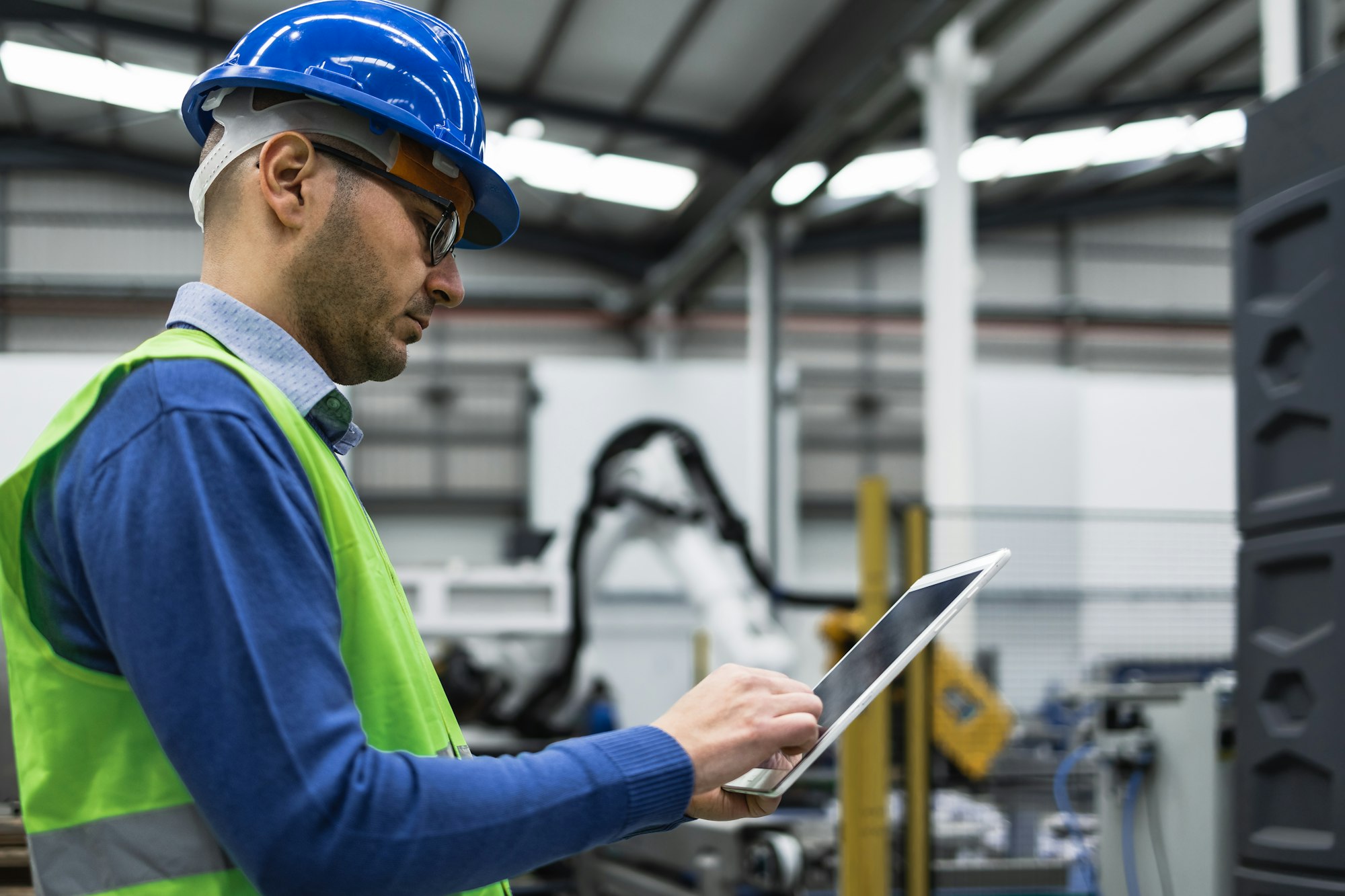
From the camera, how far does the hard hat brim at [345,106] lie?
3.47ft

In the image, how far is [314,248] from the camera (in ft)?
3.51

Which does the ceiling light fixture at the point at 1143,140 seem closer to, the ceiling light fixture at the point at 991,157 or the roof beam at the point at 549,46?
the ceiling light fixture at the point at 991,157

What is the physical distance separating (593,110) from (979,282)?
7.08 metres

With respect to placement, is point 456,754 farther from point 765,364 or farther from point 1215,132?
point 1215,132

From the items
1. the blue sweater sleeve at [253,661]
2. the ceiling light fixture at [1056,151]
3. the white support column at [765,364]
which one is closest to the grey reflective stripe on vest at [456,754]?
the blue sweater sleeve at [253,661]

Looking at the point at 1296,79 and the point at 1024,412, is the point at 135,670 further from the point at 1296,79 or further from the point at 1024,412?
the point at 1024,412

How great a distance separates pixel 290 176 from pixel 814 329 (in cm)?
1597

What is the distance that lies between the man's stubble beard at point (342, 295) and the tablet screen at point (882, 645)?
0.55m

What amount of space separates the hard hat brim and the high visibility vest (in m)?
0.26

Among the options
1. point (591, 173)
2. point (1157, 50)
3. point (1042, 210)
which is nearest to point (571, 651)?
point (591, 173)

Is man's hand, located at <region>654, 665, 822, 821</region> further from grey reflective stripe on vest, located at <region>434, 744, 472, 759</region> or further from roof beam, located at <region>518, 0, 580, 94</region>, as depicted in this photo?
roof beam, located at <region>518, 0, 580, 94</region>

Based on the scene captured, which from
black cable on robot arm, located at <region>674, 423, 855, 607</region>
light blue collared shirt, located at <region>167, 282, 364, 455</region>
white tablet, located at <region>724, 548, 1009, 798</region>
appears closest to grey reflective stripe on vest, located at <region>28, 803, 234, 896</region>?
light blue collared shirt, located at <region>167, 282, 364, 455</region>

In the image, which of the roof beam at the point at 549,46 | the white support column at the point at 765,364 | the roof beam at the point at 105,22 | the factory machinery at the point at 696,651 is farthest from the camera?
the white support column at the point at 765,364

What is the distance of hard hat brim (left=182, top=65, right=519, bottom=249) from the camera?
3.47ft
